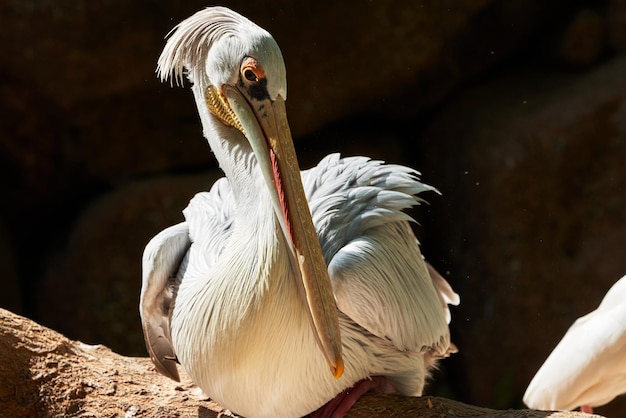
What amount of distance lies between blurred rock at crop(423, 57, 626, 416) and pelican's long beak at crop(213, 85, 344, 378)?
2.70 meters

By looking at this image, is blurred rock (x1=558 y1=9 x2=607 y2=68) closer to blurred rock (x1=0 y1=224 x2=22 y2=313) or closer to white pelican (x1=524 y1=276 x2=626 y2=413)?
white pelican (x1=524 y1=276 x2=626 y2=413)

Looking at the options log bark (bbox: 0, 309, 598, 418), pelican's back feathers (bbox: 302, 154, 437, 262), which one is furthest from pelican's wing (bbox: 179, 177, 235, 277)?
log bark (bbox: 0, 309, 598, 418)

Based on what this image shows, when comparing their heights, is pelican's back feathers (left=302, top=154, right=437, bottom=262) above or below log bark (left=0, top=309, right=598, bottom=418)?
above

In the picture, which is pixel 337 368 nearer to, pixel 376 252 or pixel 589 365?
pixel 376 252

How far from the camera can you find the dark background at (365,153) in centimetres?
Answer: 471

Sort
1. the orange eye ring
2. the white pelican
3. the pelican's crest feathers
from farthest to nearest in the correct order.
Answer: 1. the white pelican
2. the pelican's crest feathers
3. the orange eye ring

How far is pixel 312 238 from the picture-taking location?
92.4 inches

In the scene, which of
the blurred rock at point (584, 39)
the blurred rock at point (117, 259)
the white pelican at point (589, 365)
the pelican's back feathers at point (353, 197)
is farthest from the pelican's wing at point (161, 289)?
the blurred rock at point (584, 39)

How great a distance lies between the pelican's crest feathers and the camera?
242 centimetres

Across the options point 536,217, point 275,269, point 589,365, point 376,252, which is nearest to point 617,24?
point 536,217

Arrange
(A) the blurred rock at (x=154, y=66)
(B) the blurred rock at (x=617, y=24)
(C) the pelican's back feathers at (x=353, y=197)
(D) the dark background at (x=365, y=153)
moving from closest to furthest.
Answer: (C) the pelican's back feathers at (x=353, y=197), (A) the blurred rock at (x=154, y=66), (D) the dark background at (x=365, y=153), (B) the blurred rock at (x=617, y=24)

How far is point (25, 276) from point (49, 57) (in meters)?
1.28

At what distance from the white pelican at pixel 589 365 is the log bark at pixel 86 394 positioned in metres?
0.70

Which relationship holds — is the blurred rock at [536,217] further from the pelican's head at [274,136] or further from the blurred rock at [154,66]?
the pelican's head at [274,136]
